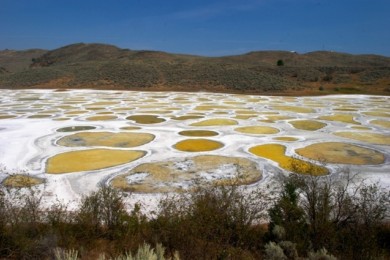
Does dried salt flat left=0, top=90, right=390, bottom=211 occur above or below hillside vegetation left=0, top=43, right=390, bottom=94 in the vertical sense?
below

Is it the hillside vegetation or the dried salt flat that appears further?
the hillside vegetation

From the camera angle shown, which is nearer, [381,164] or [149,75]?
[381,164]

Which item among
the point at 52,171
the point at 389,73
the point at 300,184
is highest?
the point at 389,73

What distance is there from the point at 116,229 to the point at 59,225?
1419 millimetres

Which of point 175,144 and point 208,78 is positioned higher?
point 208,78

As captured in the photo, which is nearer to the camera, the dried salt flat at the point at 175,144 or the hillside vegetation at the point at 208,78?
the dried salt flat at the point at 175,144

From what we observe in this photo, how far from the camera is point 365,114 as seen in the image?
104 ft

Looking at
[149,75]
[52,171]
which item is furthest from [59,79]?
[52,171]

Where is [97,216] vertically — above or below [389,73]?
below

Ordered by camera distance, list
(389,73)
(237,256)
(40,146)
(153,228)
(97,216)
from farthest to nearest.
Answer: (389,73) < (40,146) < (97,216) < (153,228) < (237,256)

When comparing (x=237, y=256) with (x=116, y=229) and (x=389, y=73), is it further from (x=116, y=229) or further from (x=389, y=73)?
(x=389, y=73)

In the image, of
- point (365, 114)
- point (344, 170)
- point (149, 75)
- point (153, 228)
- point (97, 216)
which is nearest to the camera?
point (153, 228)

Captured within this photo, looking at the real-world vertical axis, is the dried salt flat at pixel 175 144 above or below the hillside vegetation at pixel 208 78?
below

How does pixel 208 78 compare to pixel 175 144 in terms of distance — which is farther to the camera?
pixel 208 78
